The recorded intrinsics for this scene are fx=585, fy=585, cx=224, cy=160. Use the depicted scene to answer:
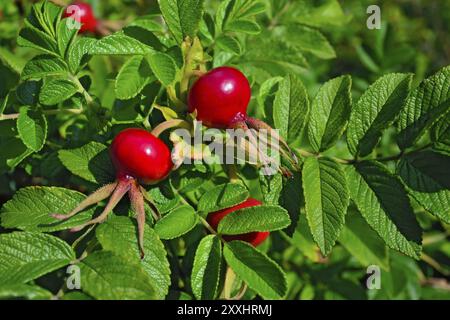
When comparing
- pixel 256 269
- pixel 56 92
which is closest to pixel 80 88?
pixel 56 92

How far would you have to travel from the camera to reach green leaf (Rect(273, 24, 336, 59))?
2436 millimetres

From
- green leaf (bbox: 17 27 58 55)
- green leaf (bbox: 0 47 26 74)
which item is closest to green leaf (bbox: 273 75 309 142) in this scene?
green leaf (bbox: 17 27 58 55)

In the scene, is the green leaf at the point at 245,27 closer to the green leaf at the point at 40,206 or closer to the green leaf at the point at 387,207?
the green leaf at the point at 387,207

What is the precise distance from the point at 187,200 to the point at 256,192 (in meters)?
0.35

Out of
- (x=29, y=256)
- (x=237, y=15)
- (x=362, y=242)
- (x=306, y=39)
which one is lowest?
(x=362, y=242)

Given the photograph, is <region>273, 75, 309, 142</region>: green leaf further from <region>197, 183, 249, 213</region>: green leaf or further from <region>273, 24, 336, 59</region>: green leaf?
<region>273, 24, 336, 59</region>: green leaf

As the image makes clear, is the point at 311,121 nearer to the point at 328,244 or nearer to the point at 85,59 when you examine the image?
the point at 328,244

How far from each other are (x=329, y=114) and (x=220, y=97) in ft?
1.45

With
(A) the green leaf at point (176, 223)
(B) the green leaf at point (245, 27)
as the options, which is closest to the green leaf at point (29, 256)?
(A) the green leaf at point (176, 223)

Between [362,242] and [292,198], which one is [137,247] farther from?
[362,242]

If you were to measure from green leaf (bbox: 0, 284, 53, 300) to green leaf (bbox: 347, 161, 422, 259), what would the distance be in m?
0.90

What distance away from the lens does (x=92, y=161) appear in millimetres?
1775

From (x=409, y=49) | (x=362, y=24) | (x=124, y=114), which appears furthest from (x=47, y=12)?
(x=362, y=24)
